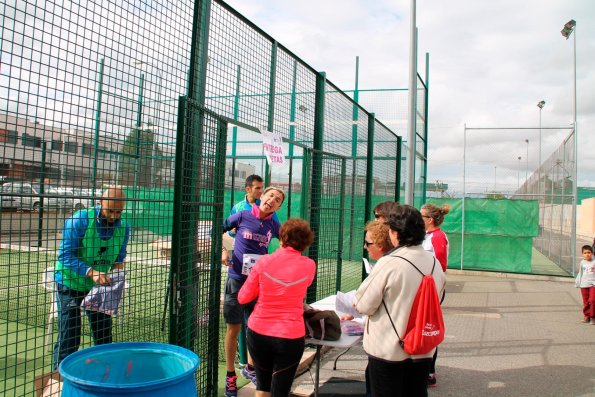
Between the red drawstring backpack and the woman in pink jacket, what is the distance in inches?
29.9

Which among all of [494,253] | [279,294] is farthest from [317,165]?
[494,253]

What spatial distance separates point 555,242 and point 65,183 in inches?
583

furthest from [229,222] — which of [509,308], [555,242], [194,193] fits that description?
[555,242]

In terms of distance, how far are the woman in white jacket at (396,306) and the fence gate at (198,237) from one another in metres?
1.18

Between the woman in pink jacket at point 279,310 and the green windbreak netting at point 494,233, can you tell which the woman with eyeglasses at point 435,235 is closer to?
the woman in pink jacket at point 279,310

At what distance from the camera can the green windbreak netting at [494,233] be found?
12938 millimetres

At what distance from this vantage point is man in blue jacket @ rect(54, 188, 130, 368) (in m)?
3.26

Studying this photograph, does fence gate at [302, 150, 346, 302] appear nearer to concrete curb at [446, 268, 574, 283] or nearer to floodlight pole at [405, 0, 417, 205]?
floodlight pole at [405, 0, 417, 205]

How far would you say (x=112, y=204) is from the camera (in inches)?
128

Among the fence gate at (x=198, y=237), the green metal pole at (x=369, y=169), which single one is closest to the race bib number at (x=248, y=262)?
the fence gate at (x=198, y=237)

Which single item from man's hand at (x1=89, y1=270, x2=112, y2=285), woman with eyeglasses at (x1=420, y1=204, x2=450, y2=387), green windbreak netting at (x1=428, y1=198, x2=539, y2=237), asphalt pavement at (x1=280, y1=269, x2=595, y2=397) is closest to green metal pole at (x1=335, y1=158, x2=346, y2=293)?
asphalt pavement at (x1=280, y1=269, x2=595, y2=397)

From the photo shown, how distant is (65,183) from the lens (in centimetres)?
267

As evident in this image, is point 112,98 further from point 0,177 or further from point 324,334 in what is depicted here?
point 324,334

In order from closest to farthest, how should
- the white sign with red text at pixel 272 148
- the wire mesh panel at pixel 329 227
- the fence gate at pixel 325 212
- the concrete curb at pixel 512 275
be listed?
the white sign with red text at pixel 272 148 < the fence gate at pixel 325 212 < the wire mesh panel at pixel 329 227 < the concrete curb at pixel 512 275
